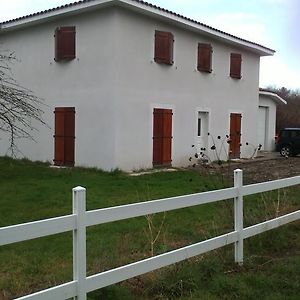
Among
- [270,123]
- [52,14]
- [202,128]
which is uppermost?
[52,14]

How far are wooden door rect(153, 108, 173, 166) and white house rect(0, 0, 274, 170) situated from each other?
4cm

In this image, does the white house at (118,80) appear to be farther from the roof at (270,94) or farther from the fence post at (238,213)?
the fence post at (238,213)

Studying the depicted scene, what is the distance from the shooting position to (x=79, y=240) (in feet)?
12.4

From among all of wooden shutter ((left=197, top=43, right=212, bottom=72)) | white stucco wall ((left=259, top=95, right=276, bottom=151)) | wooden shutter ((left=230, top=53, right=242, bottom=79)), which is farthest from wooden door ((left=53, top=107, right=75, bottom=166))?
white stucco wall ((left=259, top=95, right=276, bottom=151))

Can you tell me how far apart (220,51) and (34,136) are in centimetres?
841

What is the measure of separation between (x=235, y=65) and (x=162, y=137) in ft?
19.7

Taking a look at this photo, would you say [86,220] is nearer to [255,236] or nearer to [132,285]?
[132,285]

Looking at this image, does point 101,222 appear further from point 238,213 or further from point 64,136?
point 64,136

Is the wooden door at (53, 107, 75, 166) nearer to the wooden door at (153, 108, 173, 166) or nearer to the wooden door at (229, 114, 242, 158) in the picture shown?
the wooden door at (153, 108, 173, 166)

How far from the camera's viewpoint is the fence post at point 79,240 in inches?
148

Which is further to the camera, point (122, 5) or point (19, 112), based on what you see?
point (19, 112)

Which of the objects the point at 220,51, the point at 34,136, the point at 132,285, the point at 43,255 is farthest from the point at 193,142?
the point at 132,285

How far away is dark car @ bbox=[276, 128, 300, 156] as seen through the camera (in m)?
24.3

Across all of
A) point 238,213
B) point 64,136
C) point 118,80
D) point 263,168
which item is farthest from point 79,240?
point 263,168
